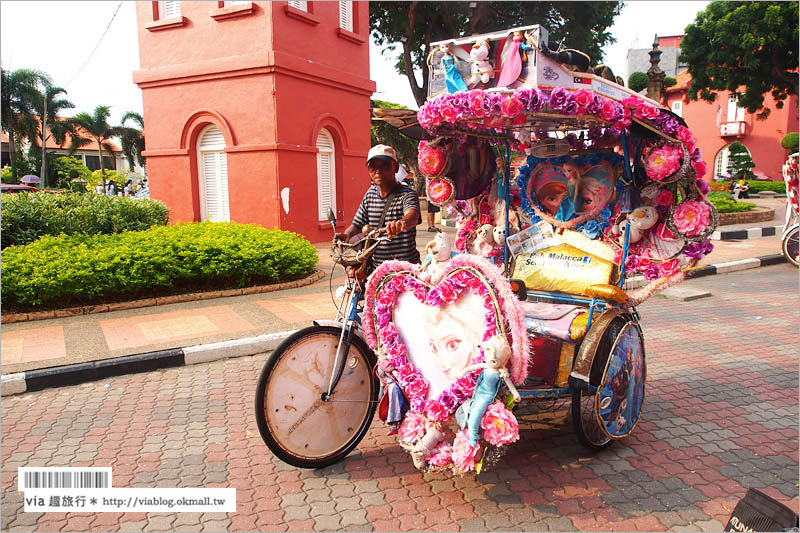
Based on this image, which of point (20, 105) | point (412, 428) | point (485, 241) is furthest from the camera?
point (20, 105)

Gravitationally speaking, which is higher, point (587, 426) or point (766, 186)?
point (766, 186)

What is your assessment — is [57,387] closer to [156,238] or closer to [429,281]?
[156,238]

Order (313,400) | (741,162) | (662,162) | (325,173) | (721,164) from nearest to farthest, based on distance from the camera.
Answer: (313,400), (662,162), (325,173), (741,162), (721,164)

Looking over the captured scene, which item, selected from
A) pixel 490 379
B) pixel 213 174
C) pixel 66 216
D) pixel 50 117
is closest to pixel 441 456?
pixel 490 379

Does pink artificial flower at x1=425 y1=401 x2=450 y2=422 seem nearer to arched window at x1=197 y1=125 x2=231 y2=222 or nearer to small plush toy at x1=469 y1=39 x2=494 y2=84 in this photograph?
small plush toy at x1=469 y1=39 x2=494 y2=84

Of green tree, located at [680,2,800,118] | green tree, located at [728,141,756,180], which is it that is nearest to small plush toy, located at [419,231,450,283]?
green tree, located at [680,2,800,118]

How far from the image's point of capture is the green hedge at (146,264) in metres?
6.64

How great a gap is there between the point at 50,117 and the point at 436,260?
4888cm

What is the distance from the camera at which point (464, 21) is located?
61.6 ft

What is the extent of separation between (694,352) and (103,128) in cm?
5043

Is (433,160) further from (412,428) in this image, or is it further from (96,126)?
(96,126)

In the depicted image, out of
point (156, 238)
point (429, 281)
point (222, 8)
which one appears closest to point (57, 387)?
point (156, 238)

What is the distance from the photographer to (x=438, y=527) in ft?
9.23

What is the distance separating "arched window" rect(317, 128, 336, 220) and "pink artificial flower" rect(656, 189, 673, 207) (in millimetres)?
9711
